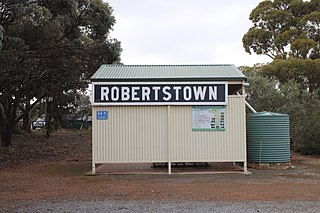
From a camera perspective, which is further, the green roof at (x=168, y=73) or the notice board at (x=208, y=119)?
Answer: the notice board at (x=208, y=119)

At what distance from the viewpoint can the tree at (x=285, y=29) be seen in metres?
32.3

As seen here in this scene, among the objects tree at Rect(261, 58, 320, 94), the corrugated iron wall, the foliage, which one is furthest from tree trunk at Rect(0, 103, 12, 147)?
tree at Rect(261, 58, 320, 94)

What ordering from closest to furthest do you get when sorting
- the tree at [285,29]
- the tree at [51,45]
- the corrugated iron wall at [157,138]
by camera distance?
the corrugated iron wall at [157,138]
the tree at [51,45]
the tree at [285,29]

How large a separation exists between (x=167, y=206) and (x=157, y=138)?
6.41 m

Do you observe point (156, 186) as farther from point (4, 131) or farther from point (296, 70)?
point (296, 70)

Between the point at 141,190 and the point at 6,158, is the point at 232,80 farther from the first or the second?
the point at 6,158

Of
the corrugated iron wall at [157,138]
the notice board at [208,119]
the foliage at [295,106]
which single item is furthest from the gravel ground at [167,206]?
the foliage at [295,106]

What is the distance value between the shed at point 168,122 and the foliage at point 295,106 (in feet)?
28.2

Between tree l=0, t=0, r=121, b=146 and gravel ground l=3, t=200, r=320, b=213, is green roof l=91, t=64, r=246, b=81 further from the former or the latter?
gravel ground l=3, t=200, r=320, b=213

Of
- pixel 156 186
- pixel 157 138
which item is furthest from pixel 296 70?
pixel 156 186

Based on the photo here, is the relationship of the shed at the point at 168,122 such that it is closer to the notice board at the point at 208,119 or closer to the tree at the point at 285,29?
the notice board at the point at 208,119

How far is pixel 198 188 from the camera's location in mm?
12242

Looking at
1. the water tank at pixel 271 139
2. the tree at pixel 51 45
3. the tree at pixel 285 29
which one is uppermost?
the tree at pixel 285 29

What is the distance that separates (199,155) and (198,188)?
3.60 metres
